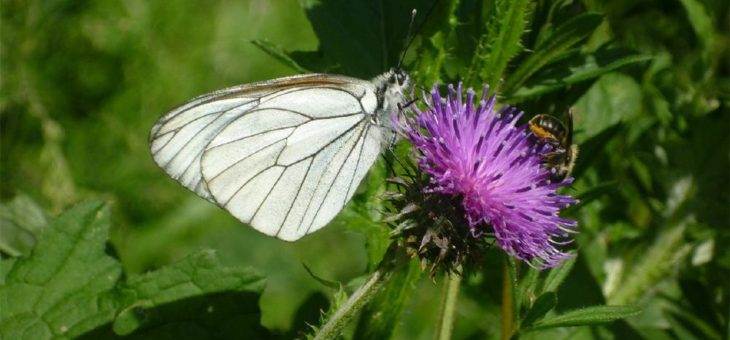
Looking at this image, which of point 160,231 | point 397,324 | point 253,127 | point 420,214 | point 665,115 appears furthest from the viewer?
point 160,231

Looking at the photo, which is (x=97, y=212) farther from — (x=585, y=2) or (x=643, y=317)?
(x=643, y=317)

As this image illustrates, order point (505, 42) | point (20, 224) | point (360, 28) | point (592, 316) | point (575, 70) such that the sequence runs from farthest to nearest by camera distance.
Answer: point (20, 224) < point (360, 28) < point (575, 70) < point (505, 42) < point (592, 316)

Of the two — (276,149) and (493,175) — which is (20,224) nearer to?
(276,149)

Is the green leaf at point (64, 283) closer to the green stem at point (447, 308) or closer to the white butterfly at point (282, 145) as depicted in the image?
the white butterfly at point (282, 145)

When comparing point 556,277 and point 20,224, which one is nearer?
point 556,277

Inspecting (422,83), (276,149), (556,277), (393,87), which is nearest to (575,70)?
(422,83)

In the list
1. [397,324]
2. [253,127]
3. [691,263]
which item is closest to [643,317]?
[691,263]
